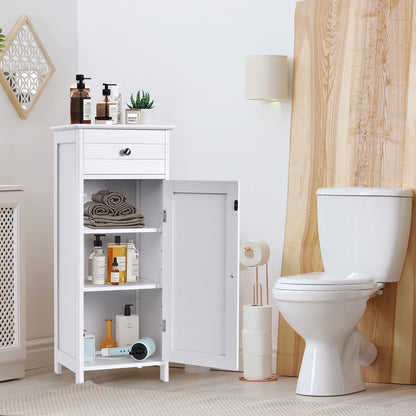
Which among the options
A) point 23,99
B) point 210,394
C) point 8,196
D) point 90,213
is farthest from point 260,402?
point 23,99

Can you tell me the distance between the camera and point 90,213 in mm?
3775

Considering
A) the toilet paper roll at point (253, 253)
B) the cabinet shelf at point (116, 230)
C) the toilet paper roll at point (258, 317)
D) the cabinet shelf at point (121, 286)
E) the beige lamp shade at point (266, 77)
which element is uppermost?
the beige lamp shade at point (266, 77)

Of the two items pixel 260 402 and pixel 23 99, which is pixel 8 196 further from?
pixel 260 402

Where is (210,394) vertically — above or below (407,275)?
below

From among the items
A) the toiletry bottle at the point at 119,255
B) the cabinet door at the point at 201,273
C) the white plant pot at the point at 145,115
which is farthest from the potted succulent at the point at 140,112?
the toiletry bottle at the point at 119,255

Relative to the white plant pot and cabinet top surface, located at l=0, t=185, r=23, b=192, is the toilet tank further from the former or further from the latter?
cabinet top surface, located at l=0, t=185, r=23, b=192

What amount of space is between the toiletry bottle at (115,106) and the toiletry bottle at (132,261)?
565mm

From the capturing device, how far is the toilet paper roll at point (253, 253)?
3.86 m

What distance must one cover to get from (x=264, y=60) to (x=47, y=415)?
1.81m

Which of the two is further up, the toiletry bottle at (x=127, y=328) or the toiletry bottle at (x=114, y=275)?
the toiletry bottle at (x=114, y=275)

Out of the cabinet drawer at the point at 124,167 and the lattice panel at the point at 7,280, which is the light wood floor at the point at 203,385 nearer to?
the lattice panel at the point at 7,280

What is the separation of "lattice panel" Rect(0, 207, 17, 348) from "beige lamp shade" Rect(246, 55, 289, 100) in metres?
1.24

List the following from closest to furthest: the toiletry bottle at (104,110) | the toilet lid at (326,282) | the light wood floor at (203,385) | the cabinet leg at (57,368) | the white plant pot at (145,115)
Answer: the toilet lid at (326,282), the light wood floor at (203,385), the toiletry bottle at (104,110), the white plant pot at (145,115), the cabinet leg at (57,368)

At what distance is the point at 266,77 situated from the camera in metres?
3.89
